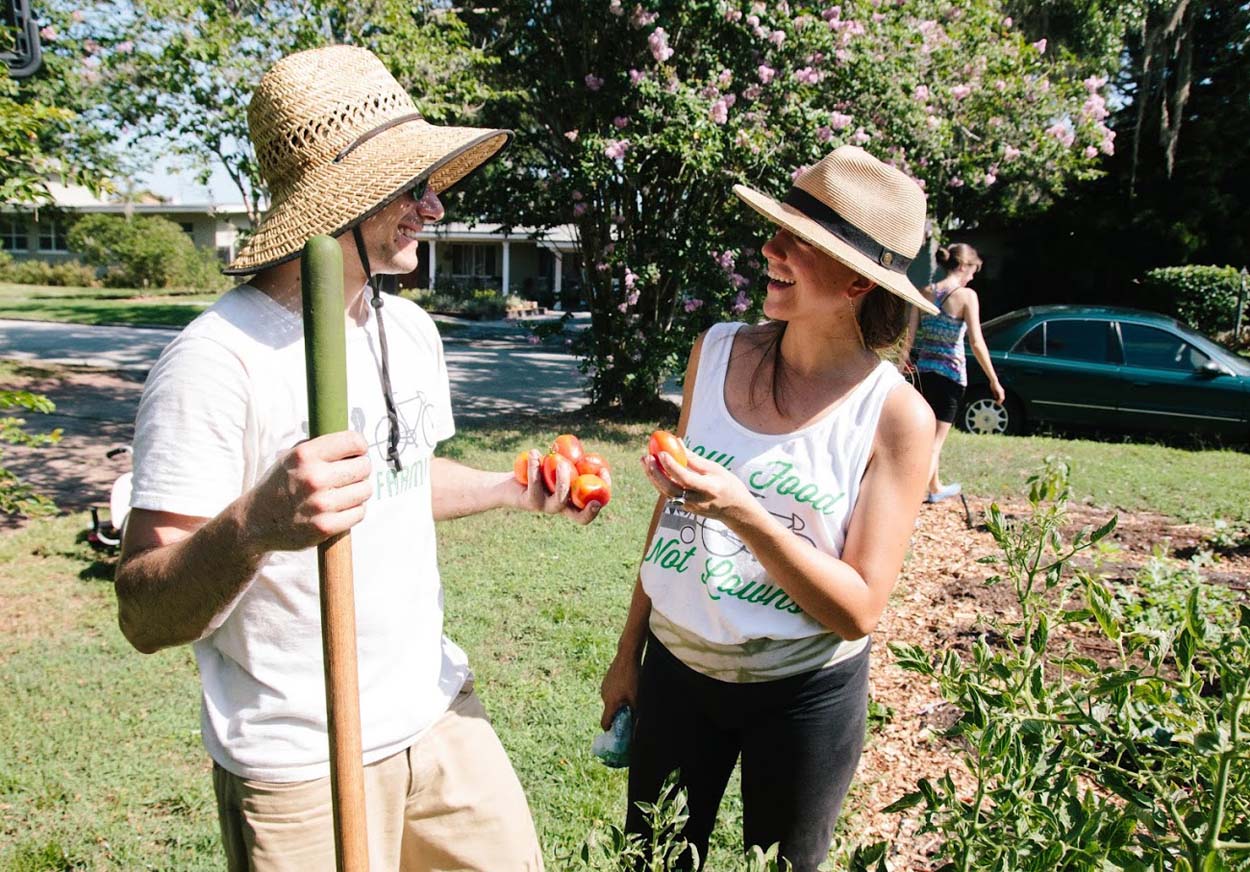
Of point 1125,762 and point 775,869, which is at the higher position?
point 775,869

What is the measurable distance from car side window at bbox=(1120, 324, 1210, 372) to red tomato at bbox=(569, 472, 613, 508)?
405 inches

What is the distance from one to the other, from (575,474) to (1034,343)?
1005 cm

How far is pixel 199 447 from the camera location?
146 centimetres

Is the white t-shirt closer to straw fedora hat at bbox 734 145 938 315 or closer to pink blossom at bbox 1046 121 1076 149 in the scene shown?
straw fedora hat at bbox 734 145 938 315

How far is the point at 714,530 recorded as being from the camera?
2086mm

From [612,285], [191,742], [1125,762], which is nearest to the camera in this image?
[1125,762]

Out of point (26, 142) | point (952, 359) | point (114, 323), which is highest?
point (26, 142)

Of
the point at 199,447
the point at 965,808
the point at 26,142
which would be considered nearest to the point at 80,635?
the point at 26,142

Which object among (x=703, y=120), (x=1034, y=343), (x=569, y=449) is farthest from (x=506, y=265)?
(x=569, y=449)

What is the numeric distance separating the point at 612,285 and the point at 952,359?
4.41 m

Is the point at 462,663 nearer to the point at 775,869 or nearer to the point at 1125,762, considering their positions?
the point at 775,869

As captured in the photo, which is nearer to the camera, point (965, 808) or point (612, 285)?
point (965, 808)

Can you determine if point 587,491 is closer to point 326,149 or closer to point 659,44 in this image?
point 326,149

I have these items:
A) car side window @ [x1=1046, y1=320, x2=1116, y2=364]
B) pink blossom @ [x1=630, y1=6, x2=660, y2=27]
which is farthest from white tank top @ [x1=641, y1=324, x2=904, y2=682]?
car side window @ [x1=1046, y1=320, x2=1116, y2=364]
